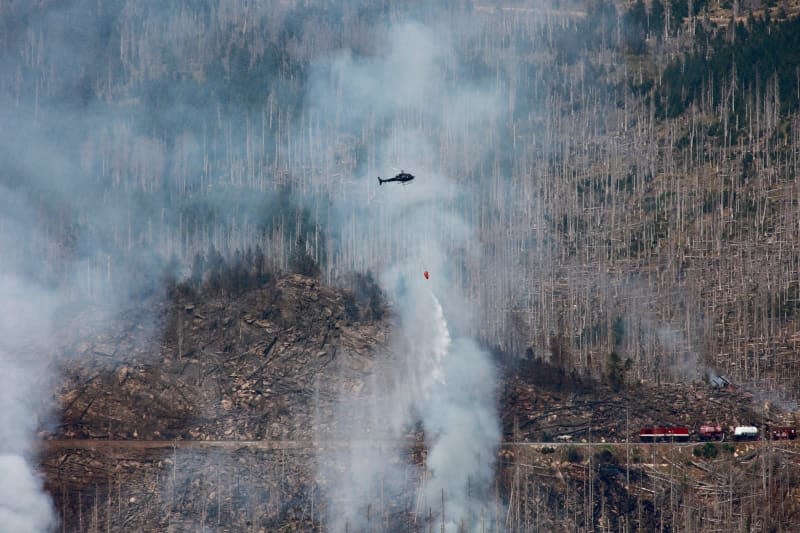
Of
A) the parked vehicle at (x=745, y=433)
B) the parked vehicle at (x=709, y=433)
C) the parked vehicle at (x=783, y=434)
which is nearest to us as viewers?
the parked vehicle at (x=709, y=433)

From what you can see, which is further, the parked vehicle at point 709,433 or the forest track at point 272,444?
the parked vehicle at point 709,433

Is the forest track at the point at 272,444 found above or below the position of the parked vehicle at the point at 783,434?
above

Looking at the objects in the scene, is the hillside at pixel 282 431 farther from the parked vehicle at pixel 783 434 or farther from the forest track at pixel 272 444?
the parked vehicle at pixel 783 434

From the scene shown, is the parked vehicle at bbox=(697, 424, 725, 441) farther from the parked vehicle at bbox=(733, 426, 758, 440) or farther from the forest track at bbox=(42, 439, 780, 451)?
the parked vehicle at bbox=(733, 426, 758, 440)

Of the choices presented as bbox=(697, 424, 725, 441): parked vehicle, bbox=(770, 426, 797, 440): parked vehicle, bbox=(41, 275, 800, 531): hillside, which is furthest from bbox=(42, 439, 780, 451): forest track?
bbox=(770, 426, 797, 440): parked vehicle

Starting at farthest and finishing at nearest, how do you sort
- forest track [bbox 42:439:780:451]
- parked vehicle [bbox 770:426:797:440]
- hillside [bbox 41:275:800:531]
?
parked vehicle [bbox 770:426:797:440]
forest track [bbox 42:439:780:451]
hillside [bbox 41:275:800:531]

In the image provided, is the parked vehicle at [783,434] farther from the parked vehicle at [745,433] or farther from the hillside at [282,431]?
the parked vehicle at [745,433]

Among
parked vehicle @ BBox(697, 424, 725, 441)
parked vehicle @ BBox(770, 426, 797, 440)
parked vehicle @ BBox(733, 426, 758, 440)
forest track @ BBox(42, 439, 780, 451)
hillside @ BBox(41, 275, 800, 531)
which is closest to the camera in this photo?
hillside @ BBox(41, 275, 800, 531)

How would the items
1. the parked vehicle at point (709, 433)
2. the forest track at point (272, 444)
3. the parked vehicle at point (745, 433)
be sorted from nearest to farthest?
the forest track at point (272, 444) → the parked vehicle at point (709, 433) → the parked vehicle at point (745, 433)

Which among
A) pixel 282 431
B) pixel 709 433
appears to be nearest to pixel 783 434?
pixel 709 433

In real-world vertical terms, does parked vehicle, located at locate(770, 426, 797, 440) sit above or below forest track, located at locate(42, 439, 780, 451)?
below

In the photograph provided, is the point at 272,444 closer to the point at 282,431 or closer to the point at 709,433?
the point at 282,431

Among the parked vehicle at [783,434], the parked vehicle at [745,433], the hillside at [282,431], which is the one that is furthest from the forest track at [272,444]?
the parked vehicle at [783,434]
